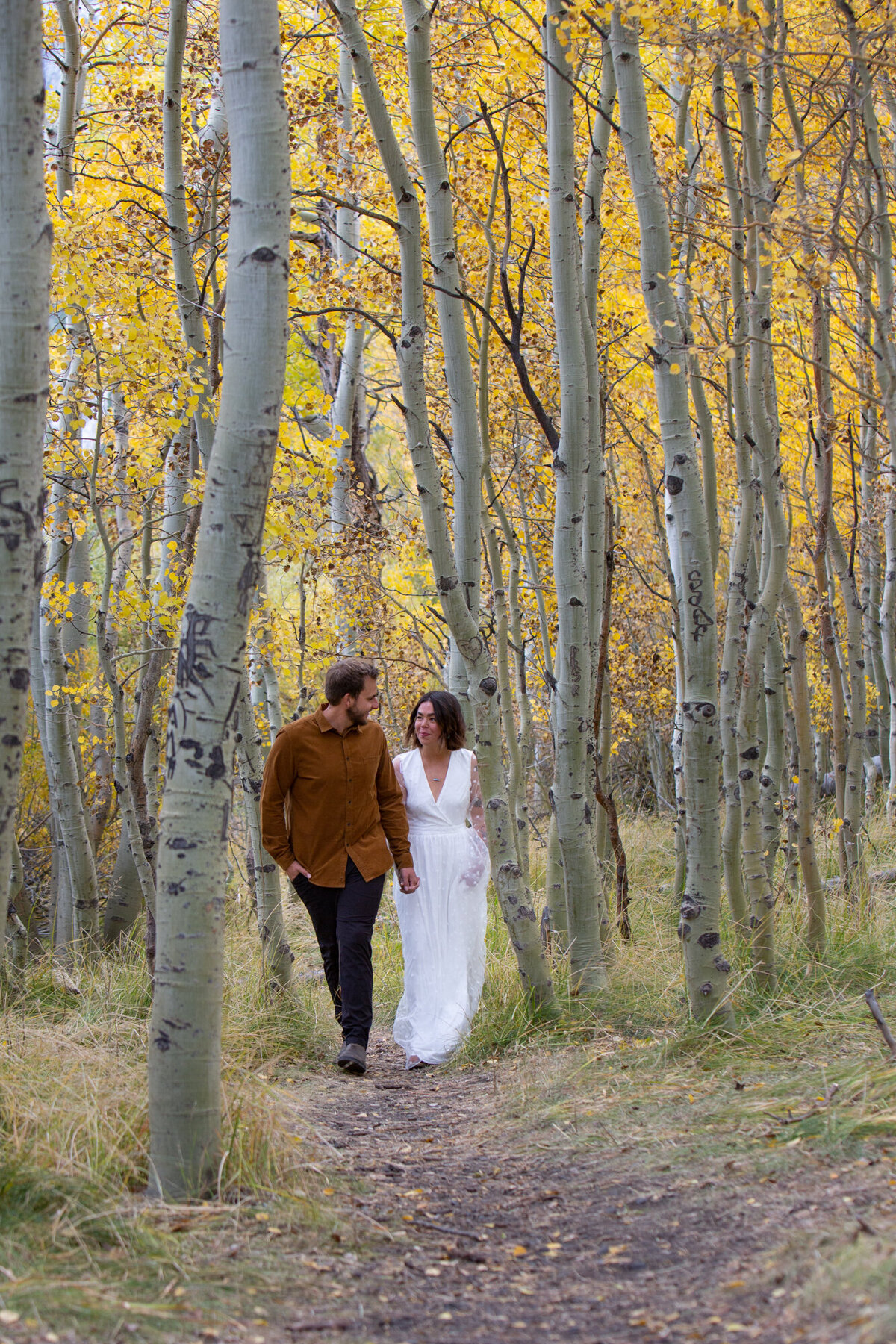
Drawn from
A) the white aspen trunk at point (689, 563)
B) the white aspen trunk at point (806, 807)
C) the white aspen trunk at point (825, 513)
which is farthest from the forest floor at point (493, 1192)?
the white aspen trunk at point (825, 513)

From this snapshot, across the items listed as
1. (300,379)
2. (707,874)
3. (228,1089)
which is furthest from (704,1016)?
(300,379)

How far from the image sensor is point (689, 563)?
14.8ft

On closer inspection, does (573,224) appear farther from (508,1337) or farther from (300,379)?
(300,379)

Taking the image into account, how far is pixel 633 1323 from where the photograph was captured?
7.54 feet

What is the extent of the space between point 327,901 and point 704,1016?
6.12 ft

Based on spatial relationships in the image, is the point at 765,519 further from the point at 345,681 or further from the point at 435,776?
the point at 345,681

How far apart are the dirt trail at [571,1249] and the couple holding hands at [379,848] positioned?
1581 millimetres

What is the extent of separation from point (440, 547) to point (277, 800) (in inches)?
57.7

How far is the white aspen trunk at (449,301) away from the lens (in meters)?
5.05

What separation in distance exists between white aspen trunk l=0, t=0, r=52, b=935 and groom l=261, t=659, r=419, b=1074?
250cm

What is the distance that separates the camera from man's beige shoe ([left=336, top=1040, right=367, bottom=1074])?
5.04m

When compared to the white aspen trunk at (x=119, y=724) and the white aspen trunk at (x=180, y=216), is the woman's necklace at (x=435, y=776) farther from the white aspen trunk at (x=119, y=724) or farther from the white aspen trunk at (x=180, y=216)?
the white aspen trunk at (x=180, y=216)

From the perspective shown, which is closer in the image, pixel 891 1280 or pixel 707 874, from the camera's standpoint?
pixel 891 1280

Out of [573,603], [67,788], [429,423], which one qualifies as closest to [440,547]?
[573,603]
